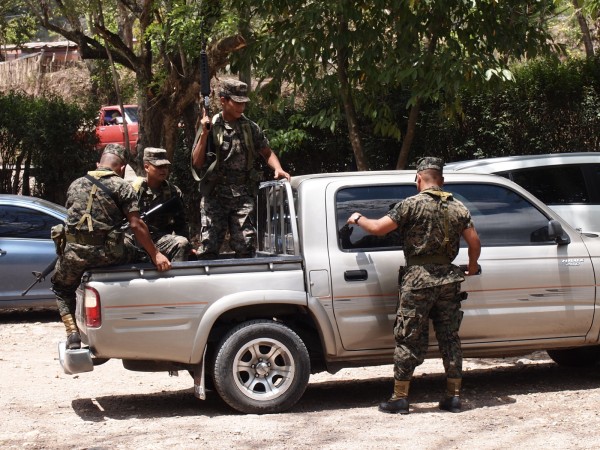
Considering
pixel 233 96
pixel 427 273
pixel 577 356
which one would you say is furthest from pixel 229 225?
pixel 577 356

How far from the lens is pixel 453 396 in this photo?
7027 millimetres

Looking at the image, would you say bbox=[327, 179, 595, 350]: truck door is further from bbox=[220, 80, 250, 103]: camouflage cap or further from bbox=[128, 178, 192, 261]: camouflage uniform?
bbox=[128, 178, 192, 261]: camouflage uniform

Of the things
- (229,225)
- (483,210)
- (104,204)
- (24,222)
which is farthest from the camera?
(24,222)

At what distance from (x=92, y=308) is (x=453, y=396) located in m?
2.60

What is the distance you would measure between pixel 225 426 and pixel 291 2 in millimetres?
5500

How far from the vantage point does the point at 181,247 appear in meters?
7.63

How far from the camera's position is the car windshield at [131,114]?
29.1m

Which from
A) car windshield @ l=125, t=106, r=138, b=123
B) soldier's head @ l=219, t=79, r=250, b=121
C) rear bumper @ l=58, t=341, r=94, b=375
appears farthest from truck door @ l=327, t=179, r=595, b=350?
car windshield @ l=125, t=106, r=138, b=123

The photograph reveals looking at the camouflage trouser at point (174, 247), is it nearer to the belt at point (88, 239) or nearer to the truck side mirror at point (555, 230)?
the belt at point (88, 239)

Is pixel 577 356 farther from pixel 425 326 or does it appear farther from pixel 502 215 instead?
pixel 425 326

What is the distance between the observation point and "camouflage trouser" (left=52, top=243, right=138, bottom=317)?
7133 millimetres

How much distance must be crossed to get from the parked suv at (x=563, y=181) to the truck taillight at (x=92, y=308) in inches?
195

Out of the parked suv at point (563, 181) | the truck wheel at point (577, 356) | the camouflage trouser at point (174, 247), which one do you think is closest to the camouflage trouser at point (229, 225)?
the camouflage trouser at point (174, 247)

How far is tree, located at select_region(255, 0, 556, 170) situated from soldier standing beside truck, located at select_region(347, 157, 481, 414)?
349 centimetres
